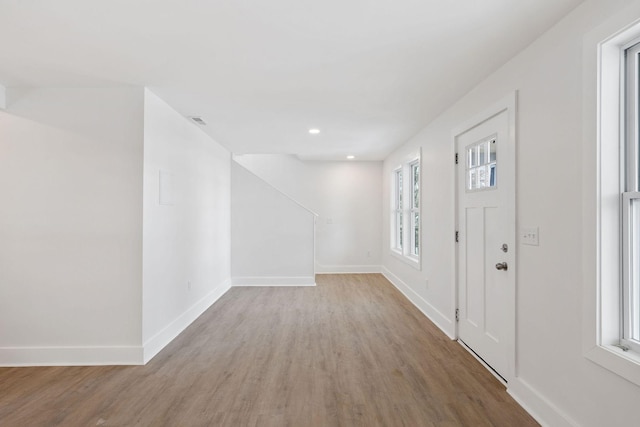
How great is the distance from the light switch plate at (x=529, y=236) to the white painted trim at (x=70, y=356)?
3.12 m

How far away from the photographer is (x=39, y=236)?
121 inches

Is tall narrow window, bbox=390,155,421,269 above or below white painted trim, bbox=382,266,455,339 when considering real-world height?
above

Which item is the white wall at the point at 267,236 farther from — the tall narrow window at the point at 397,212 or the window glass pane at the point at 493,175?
the window glass pane at the point at 493,175

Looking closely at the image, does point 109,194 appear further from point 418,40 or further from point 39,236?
point 418,40

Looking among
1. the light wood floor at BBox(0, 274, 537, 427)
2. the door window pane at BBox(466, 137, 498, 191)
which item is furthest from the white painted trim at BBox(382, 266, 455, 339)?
the door window pane at BBox(466, 137, 498, 191)

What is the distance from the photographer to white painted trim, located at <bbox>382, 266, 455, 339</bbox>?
3.73 metres

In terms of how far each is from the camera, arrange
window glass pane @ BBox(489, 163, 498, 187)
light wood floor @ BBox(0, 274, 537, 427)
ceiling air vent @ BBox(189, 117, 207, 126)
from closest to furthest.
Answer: light wood floor @ BBox(0, 274, 537, 427) < window glass pane @ BBox(489, 163, 498, 187) < ceiling air vent @ BBox(189, 117, 207, 126)

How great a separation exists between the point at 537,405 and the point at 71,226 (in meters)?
3.73

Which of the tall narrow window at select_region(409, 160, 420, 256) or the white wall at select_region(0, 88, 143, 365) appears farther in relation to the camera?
the tall narrow window at select_region(409, 160, 420, 256)

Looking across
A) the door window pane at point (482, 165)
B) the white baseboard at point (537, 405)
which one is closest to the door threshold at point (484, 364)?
the white baseboard at point (537, 405)

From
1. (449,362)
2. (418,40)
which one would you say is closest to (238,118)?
(418,40)

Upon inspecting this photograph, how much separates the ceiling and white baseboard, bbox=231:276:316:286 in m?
3.39

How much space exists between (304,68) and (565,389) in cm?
261

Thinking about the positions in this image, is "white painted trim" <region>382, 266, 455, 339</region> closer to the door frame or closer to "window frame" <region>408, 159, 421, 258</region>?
"window frame" <region>408, 159, 421, 258</region>
